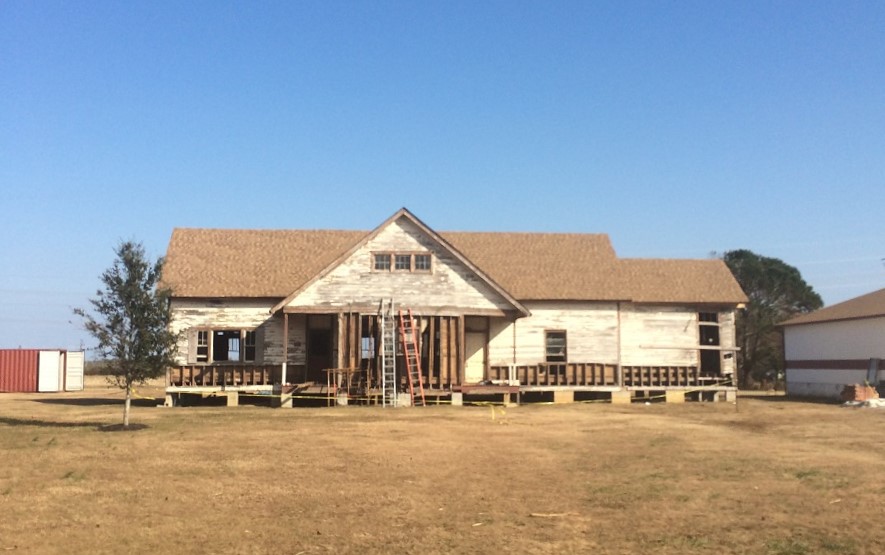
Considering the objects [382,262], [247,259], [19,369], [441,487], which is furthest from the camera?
[19,369]

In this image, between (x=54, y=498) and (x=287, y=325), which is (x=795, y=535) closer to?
(x=54, y=498)

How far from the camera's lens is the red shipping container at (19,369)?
46.1m

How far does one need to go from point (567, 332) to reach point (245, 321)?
13.5 meters

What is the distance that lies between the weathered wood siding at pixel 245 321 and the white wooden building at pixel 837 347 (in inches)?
945

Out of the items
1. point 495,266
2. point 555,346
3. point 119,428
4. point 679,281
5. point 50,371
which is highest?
point 495,266

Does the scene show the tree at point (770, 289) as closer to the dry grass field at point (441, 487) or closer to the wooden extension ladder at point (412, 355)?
the wooden extension ladder at point (412, 355)

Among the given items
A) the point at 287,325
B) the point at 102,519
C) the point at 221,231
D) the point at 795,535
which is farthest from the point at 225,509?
the point at 221,231

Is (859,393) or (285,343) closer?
(285,343)

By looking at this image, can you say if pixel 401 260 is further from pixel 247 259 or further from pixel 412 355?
pixel 247 259

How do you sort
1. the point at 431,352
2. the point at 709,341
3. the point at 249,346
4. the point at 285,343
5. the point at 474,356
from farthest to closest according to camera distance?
the point at 709,341
the point at 474,356
the point at 249,346
the point at 431,352
the point at 285,343

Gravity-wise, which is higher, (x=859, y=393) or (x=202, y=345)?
(x=202, y=345)

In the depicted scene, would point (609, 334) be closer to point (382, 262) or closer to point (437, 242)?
point (437, 242)

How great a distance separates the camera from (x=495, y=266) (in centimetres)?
3569

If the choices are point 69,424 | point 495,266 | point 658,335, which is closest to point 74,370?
point 69,424
